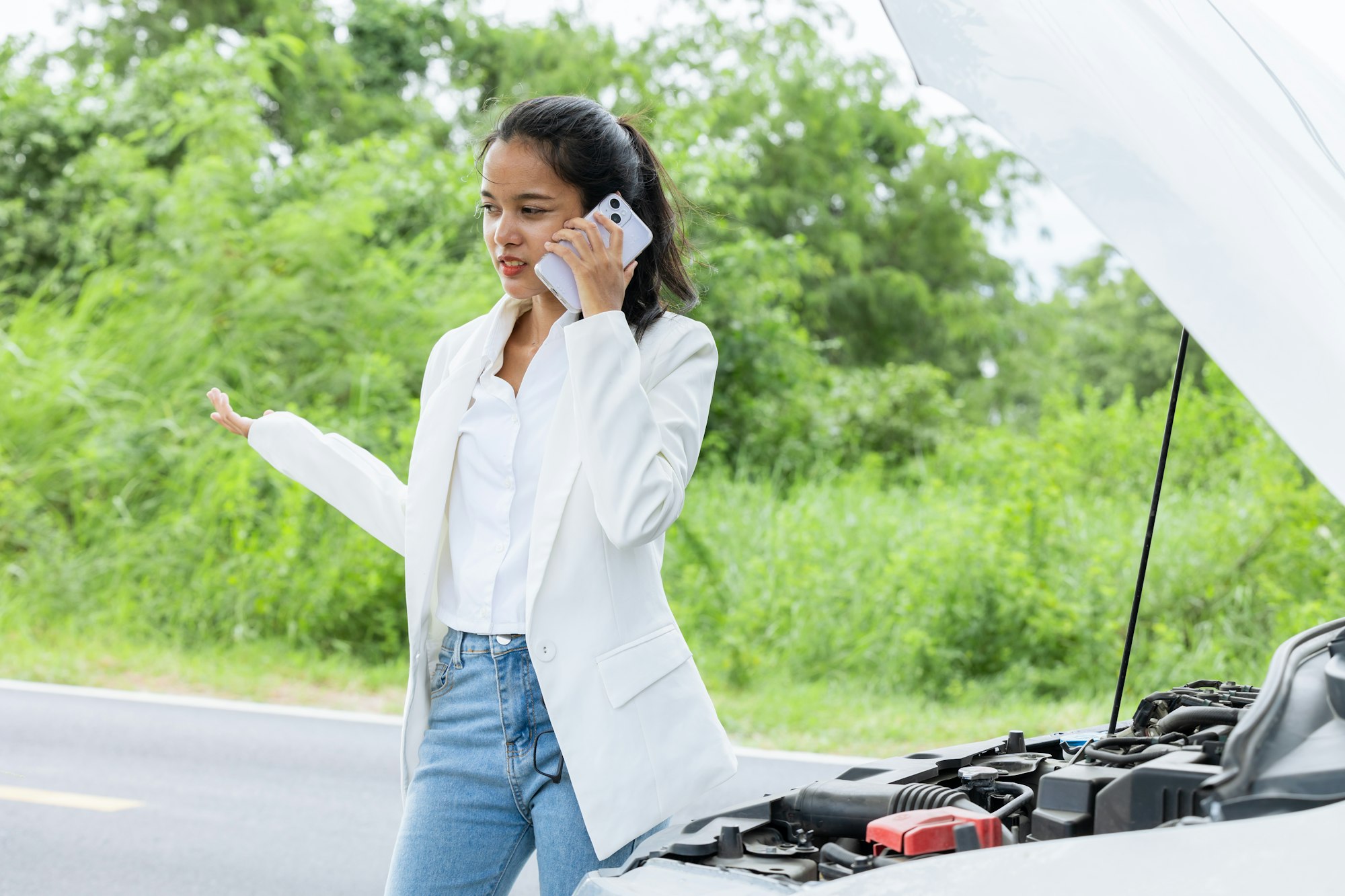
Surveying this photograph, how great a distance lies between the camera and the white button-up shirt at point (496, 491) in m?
2.03

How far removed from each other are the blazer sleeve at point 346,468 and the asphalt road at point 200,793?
2384 mm

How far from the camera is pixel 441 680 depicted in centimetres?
211

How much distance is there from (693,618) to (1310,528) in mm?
3675

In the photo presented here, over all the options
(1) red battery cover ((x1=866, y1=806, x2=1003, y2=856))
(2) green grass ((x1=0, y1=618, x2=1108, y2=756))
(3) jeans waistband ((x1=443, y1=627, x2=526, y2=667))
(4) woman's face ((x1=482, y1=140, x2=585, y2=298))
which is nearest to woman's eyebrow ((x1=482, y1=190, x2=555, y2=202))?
(4) woman's face ((x1=482, y1=140, x2=585, y2=298))

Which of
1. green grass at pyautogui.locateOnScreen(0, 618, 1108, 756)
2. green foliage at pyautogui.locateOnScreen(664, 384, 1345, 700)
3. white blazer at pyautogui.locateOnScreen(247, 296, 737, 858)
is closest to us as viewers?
white blazer at pyautogui.locateOnScreen(247, 296, 737, 858)

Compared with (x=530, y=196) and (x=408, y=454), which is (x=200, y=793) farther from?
(x=530, y=196)

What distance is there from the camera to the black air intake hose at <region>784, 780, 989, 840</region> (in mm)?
1648

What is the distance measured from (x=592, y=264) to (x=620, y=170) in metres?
0.23

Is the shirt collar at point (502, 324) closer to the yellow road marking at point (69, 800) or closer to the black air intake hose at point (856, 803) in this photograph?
the black air intake hose at point (856, 803)

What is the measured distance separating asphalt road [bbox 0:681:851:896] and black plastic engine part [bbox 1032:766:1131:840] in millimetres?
3121

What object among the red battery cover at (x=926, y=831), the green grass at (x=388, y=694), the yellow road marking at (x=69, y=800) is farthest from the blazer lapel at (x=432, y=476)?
the green grass at (x=388, y=694)

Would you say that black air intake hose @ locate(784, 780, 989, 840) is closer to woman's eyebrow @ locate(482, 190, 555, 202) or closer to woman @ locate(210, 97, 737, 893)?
woman @ locate(210, 97, 737, 893)

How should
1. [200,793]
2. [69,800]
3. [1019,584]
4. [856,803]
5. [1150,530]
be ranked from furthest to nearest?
[1019,584] < [200,793] < [69,800] < [1150,530] < [856,803]

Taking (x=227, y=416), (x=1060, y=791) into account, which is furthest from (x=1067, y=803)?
(x=227, y=416)
